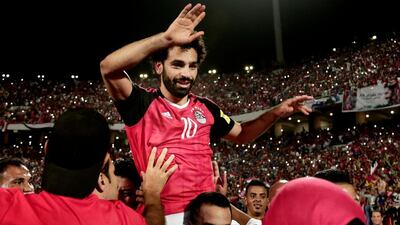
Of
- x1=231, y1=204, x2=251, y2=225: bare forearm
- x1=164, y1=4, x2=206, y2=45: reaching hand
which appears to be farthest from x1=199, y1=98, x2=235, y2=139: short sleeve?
x1=231, y1=204, x2=251, y2=225: bare forearm

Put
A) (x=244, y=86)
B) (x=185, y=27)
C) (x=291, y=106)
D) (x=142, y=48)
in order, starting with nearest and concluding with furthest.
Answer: (x=142, y=48) < (x=185, y=27) < (x=291, y=106) < (x=244, y=86)

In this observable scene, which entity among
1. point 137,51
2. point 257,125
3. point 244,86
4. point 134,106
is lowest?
point 244,86

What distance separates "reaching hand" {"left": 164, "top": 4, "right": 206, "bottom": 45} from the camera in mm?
2510

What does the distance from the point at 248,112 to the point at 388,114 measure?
9603 millimetres

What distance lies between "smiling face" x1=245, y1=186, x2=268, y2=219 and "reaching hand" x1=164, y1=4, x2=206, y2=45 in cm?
343

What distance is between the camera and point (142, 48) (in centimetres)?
245

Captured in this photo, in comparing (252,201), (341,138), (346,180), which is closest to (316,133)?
(341,138)

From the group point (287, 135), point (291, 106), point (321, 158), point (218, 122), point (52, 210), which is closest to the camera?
point (52, 210)

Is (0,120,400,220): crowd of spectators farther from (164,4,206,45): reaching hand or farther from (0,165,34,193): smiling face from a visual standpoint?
(164,4,206,45): reaching hand

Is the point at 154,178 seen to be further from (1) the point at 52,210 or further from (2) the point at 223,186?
(2) the point at 223,186

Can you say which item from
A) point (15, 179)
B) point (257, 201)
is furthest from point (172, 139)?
point (257, 201)

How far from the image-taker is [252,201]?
5719mm

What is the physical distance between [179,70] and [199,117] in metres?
0.36

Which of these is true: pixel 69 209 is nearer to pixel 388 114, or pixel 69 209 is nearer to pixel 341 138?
pixel 341 138
